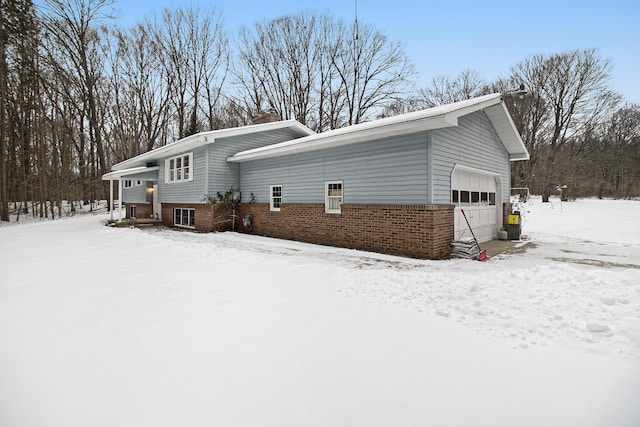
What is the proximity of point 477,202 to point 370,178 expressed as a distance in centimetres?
440

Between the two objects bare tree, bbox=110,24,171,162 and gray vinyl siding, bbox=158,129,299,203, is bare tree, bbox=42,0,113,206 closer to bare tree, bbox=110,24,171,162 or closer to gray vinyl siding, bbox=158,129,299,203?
bare tree, bbox=110,24,171,162

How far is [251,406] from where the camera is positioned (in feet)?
6.73

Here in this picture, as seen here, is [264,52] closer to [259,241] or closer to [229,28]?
[229,28]

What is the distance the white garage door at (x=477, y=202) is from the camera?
8.94 m

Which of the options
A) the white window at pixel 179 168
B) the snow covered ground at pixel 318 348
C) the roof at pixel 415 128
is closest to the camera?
the snow covered ground at pixel 318 348

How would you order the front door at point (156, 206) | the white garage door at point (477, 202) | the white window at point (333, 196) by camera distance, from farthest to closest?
the front door at point (156, 206)
the white window at point (333, 196)
the white garage door at point (477, 202)

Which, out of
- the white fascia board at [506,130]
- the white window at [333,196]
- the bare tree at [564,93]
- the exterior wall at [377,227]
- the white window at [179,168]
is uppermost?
the bare tree at [564,93]

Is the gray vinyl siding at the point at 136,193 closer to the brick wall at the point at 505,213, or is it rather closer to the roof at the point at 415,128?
the roof at the point at 415,128

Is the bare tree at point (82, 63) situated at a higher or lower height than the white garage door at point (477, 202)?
higher

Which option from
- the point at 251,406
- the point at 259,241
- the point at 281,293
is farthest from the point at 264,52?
the point at 251,406

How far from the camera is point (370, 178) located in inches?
343

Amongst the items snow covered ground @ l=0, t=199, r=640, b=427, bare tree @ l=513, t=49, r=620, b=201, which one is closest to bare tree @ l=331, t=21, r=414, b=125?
bare tree @ l=513, t=49, r=620, b=201

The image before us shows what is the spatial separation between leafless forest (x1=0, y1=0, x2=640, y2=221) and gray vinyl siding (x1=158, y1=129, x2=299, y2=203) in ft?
37.0

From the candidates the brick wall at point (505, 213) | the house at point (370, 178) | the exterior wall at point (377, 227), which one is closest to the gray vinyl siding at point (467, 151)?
the house at point (370, 178)
